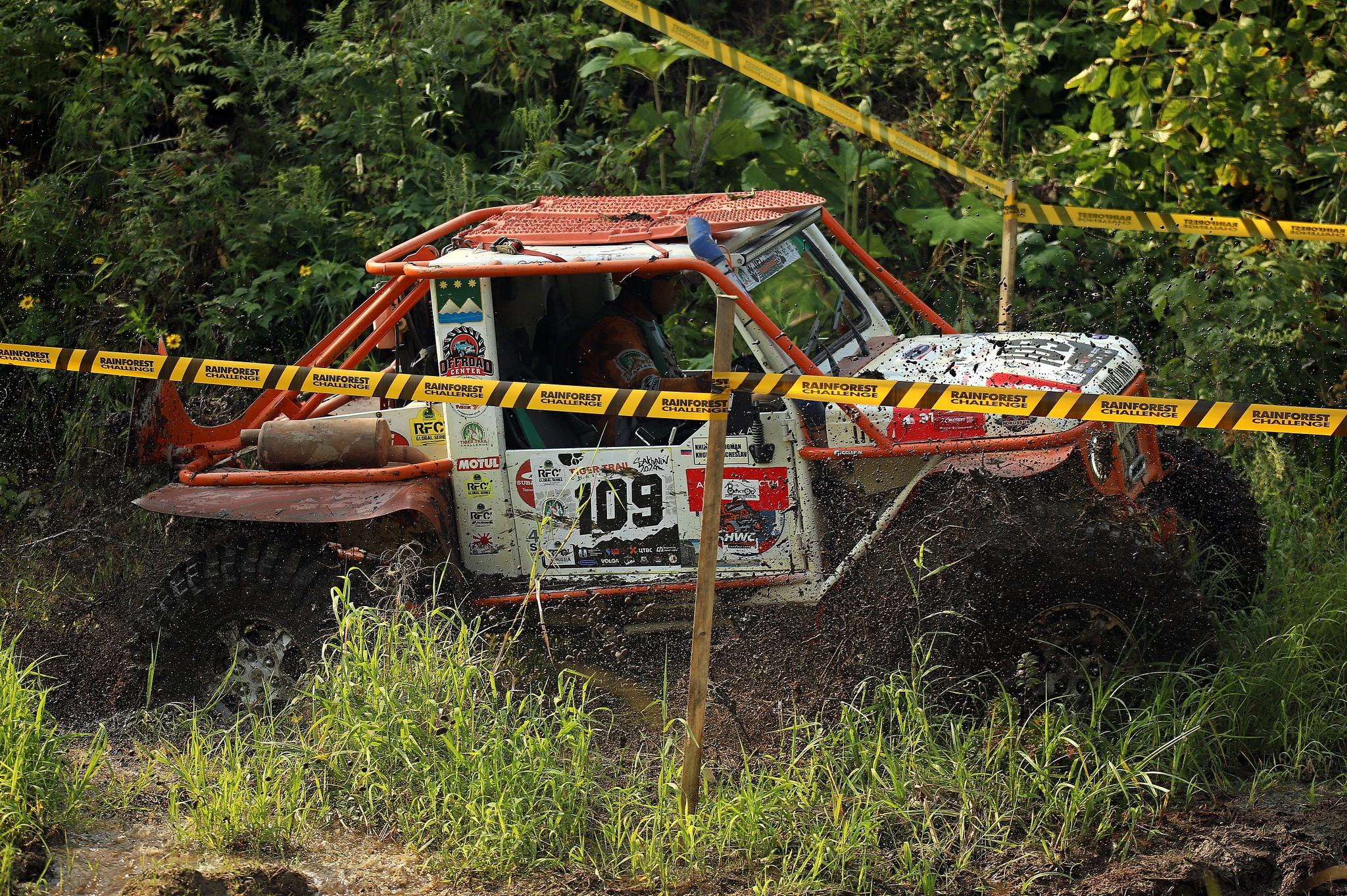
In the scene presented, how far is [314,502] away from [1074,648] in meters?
2.90

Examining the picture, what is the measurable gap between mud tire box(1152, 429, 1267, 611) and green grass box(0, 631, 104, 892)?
170 inches

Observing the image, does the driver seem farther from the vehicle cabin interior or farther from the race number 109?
the race number 109

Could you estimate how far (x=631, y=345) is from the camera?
5711 millimetres

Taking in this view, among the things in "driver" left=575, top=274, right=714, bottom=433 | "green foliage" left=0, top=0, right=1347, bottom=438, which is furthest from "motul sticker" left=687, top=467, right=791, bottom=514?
"green foliage" left=0, top=0, right=1347, bottom=438

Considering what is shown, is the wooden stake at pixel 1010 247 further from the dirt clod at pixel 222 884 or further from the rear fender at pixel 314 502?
the dirt clod at pixel 222 884

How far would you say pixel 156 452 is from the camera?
5.59 meters

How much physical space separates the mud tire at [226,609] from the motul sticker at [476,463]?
0.61m

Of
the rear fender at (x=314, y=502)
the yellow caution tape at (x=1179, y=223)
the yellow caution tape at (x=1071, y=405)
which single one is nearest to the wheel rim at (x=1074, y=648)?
the yellow caution tape at (x=1071, y=405)

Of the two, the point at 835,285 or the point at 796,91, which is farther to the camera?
the point at 796,91

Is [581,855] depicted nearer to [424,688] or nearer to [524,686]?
[424,688]

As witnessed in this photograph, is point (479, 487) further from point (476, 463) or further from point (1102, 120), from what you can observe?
point (1102, 120)

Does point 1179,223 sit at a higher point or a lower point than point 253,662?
higher

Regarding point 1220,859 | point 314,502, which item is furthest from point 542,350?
point 1220,859

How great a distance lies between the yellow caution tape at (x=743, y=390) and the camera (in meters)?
4.14
